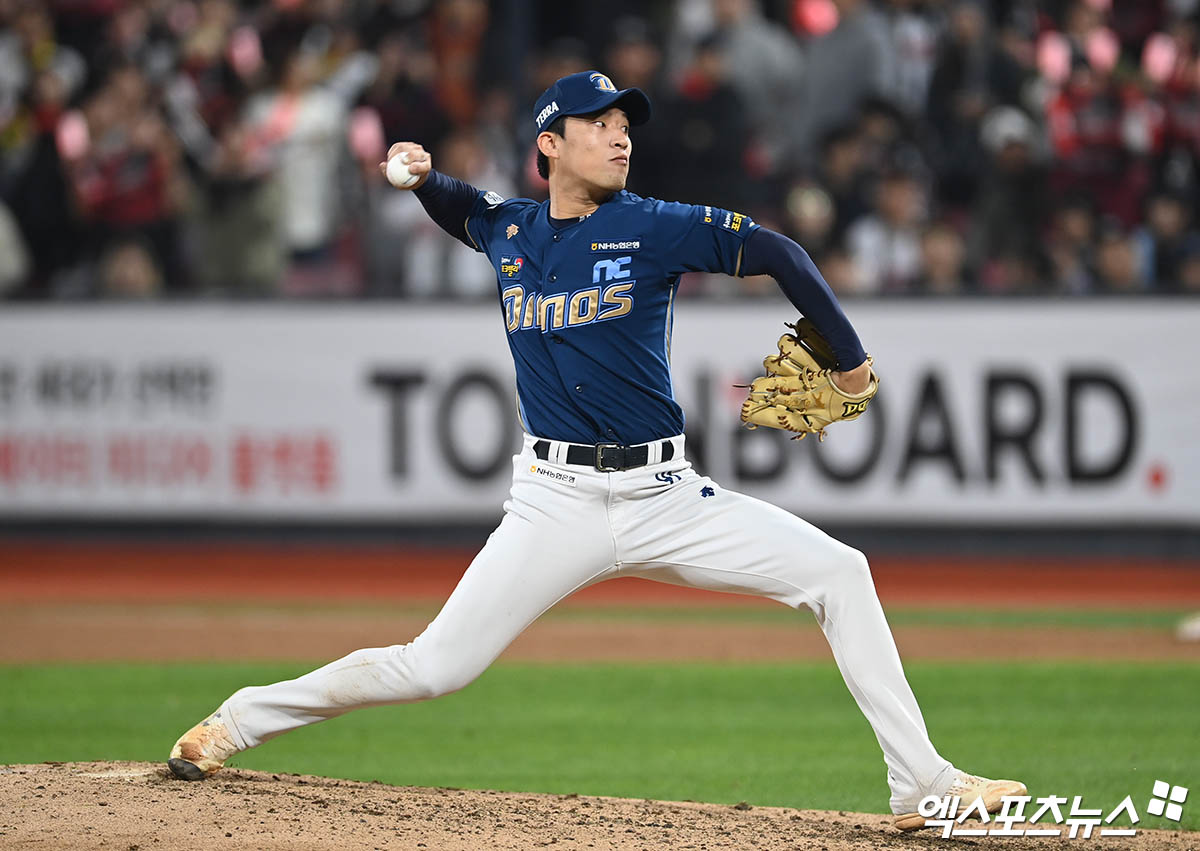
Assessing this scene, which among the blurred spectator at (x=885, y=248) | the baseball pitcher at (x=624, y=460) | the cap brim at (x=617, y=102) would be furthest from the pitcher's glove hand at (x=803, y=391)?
the blurred spectator at (x=885, y=248)

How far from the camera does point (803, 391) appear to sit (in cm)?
514

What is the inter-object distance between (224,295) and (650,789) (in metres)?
8.64

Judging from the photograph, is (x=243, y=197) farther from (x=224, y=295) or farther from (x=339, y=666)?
(x=339, y=666)

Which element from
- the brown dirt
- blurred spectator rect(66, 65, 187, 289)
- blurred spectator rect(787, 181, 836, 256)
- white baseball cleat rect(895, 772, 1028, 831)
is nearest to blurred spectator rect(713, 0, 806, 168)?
blurred spectator rect(787, 181, 836, 256)

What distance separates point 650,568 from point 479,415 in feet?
27.6

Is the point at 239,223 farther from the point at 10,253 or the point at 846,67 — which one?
the point at 846,67

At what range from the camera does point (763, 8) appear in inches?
606

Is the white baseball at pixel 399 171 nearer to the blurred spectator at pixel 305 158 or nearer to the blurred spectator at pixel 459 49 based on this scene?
the blurred spectator at pixel 305 158

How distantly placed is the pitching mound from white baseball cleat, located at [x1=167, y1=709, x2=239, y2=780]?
2.1 inches

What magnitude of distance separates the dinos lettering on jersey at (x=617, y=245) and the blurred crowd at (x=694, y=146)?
8.42 meters

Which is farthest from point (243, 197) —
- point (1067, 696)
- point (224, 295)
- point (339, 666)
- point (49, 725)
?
point (339, 666)

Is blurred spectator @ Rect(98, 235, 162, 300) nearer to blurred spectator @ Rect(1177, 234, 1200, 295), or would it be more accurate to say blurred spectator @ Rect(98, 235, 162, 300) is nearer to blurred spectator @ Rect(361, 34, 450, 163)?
blurred spectator @ Rect(361, 34, 450, 163)

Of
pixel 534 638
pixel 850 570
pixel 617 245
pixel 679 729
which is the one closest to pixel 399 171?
pixel 617 245

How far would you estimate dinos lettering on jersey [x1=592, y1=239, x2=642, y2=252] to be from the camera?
16.7 ft
